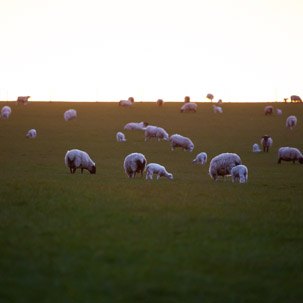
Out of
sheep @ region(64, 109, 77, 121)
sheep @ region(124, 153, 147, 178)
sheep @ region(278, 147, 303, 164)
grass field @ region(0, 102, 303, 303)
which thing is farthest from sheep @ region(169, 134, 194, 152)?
sheep @ region(64, 109, 77, 121)

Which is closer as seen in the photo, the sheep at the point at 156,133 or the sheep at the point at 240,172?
the sheep at the point at 240,172

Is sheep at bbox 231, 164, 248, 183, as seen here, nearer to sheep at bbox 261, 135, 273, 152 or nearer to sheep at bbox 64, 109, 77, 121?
sheep at bbox 261, 135, 273, 152

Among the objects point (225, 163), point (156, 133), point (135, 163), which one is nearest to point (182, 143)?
point (156, 133)

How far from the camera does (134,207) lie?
43.0 feet

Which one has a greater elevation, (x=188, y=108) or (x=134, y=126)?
(x=188, y=108)

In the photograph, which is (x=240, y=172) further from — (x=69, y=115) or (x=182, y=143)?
(x=69, y=115)

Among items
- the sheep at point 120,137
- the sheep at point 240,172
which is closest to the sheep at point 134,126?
the sheep at point 120,137

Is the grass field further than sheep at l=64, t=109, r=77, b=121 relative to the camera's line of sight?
No

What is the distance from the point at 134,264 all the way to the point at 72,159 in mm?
18937

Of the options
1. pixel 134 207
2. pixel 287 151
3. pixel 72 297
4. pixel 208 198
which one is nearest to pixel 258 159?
pixel 287 151

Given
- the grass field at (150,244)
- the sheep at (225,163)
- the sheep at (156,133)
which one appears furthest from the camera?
the sheep at (156,133)

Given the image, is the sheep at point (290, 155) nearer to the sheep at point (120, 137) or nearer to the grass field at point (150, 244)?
the grass field at point (150, 244)

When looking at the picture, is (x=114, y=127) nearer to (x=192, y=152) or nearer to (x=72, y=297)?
(x=192, y=152)

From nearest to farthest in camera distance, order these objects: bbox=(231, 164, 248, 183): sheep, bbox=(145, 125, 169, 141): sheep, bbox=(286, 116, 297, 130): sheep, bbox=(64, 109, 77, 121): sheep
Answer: bbox=(231, 164, 248, 183): sheep
bbox=(145, 125, 169, 141): sheep
bbox=(286, 116, 297, 130): sheep
bbox=(64, 109, 77, 121): sheep
